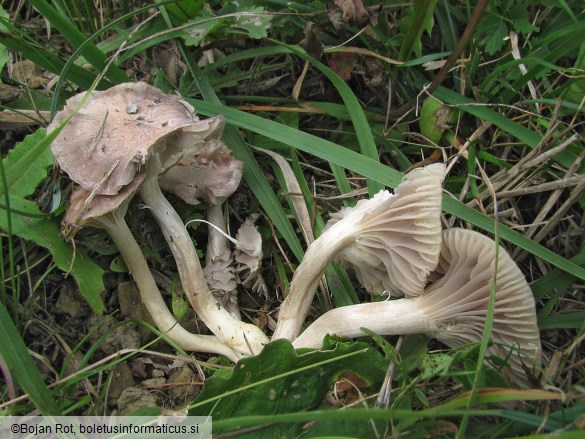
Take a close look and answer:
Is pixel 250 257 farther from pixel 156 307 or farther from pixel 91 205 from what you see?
pixel 91 205

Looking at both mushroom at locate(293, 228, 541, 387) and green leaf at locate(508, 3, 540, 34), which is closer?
mushroom at locate(293, 228, 541, 387)

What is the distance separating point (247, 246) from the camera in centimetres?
280

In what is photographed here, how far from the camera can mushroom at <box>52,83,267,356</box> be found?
7.81 feet

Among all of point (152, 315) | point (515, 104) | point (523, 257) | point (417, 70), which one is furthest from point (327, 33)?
point (152, 315)

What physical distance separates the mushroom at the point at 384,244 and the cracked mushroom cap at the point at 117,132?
0.82m

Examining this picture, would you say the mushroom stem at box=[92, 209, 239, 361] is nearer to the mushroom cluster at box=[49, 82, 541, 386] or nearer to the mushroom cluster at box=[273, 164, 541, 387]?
the mushroom cluster at box=[49, 82, 541, 386]

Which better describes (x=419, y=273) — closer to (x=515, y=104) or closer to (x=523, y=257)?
(x=523, y=257)

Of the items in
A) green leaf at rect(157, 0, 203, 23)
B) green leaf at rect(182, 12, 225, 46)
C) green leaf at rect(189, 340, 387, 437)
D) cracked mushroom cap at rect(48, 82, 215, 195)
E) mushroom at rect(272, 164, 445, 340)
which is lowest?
green leaf at rect(189, 340, 387, 437)

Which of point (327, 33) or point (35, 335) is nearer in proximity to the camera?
point (35, 335)

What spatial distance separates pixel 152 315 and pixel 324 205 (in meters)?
1.07

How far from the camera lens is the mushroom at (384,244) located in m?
2.29

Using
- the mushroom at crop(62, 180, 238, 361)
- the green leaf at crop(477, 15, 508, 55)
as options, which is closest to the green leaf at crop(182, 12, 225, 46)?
the mushroom at crop(62, 180, 238, 361)

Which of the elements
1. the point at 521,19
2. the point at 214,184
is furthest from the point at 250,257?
the point at 521,19

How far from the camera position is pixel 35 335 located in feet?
8.83
